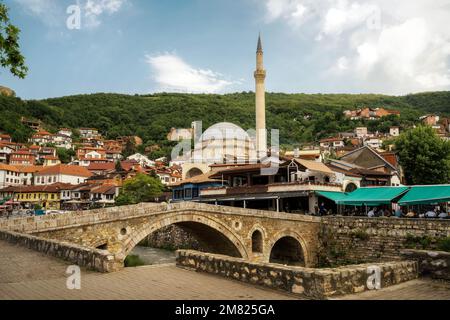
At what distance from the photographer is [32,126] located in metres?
116

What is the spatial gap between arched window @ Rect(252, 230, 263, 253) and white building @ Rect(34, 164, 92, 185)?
58990 mm

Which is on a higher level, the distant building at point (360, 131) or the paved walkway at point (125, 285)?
the distant building at point (360, 131)

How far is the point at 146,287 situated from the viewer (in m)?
7.07

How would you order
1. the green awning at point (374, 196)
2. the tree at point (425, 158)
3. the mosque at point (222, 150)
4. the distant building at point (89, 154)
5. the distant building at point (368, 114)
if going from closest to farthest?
the green awning at point (374, 196), the tree at point (425, 158), the mosque at point (222, 150), the distant building at point (89, 154), the distant building at point (368, 114)

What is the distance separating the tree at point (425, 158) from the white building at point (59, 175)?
5873cm

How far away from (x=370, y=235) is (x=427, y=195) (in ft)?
13.9

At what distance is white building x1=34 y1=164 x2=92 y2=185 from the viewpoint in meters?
74.6

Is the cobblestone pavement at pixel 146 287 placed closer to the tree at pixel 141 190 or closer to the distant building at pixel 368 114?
the tree at pixel 141 190

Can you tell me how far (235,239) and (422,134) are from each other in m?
29.8

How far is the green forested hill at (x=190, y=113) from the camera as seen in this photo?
10606 centimetres

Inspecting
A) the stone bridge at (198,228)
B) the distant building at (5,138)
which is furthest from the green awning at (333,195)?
the distant building at (5,138)

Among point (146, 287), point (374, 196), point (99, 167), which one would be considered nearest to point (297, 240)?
point (374, 196)
